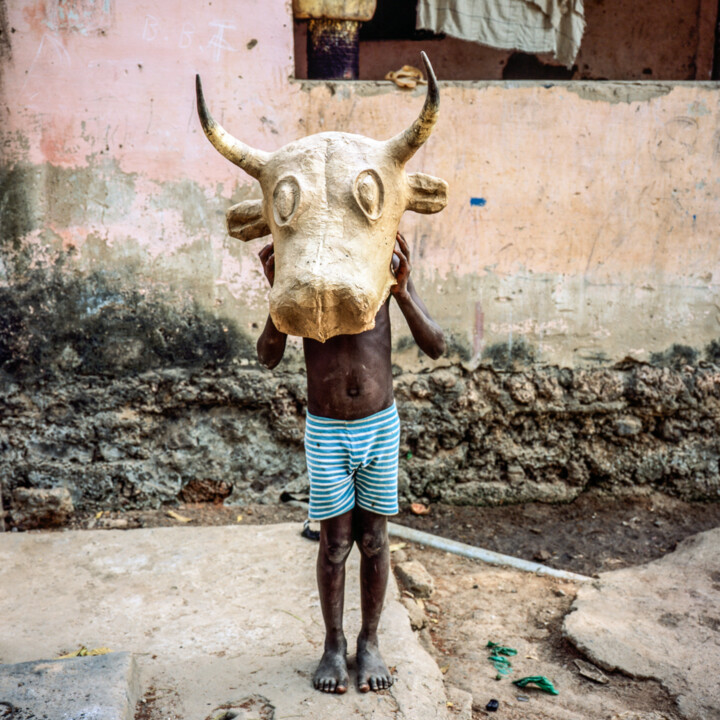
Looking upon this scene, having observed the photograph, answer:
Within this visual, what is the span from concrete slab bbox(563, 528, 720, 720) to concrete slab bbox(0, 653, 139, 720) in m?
1.94

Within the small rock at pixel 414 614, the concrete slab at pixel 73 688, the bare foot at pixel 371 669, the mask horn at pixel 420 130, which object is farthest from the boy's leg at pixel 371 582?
the mask horn at pixel 420 130

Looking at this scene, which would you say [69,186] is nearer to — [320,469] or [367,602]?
[320,469]

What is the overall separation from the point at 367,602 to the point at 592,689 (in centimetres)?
105

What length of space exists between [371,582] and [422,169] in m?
2.47

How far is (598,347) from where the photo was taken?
14.8 ft

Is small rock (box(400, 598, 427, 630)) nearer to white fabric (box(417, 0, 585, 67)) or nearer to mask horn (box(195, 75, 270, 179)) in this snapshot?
mask horn (box(195, 75, 270, 179))

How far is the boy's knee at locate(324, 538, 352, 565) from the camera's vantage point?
8.71 feet

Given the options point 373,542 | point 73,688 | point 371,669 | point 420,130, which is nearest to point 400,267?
point 420,130

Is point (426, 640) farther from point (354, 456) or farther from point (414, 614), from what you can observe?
point (354, 456)

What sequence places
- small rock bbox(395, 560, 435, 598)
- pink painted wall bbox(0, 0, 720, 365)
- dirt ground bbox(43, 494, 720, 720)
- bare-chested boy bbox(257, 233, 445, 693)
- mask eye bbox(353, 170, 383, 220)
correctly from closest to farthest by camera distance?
mask eye bbox(353, 170, 383, 220) → bare-chested boy bbox(257, 233, 445, 693) → dirt ground bbox(43, 494, 720, 720) → small rock bbox(395, 560, 435, 598) → pink painted wall bbox(0, 0, 720, 365)

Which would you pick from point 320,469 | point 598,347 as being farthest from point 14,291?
point 598,347

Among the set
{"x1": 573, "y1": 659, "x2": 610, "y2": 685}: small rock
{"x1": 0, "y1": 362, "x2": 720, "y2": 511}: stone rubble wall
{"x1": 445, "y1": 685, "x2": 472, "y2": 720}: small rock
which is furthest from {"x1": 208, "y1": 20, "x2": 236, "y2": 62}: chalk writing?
{"x1": 573, "y1": 659, "x2": 610, "y2": 685}: small rock

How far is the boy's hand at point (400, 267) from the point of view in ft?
8.15

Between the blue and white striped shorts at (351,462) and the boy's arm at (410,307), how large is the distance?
28 centimetres
